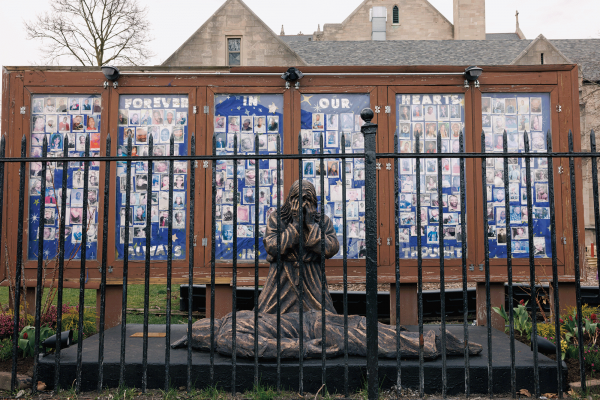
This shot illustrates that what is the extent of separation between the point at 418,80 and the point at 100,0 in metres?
17.4

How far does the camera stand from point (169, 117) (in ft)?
22.2

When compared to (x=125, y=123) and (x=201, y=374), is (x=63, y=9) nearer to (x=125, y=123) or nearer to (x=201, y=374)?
(x=125, y=123)

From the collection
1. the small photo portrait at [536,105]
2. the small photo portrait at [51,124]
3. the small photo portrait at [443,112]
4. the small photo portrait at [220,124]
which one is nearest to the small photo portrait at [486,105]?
the small photo portrait at [443,112]

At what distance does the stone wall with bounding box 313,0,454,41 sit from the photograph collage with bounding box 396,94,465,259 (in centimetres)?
2753

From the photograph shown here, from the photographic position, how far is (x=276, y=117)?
6793 mm

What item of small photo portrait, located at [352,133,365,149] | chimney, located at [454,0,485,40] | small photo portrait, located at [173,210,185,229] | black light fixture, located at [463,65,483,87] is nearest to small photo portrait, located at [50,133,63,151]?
small photo portrait, located at [173,210,185,229]

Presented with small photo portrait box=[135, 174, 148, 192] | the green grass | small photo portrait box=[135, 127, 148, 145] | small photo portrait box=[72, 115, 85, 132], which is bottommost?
the green grass

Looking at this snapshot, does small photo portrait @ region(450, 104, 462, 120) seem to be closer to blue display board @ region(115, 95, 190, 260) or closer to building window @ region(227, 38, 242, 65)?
blue display board @ region(115, 95, 190, 260)

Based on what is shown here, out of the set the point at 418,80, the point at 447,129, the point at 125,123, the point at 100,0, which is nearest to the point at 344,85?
the point at 418,80

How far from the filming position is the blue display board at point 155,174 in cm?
662

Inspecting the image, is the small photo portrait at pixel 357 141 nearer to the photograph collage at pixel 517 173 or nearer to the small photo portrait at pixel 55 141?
the photograph collage at pixel 517 173

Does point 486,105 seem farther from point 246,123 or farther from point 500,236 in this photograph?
point 246,123

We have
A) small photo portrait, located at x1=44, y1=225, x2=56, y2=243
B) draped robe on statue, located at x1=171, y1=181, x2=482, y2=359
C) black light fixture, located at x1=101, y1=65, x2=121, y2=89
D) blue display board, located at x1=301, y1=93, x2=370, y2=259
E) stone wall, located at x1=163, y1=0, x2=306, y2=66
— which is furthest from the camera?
stone wall, located at x1=163, y1=0, x2=306, y2=66

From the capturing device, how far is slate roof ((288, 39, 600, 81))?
20.3 meters
